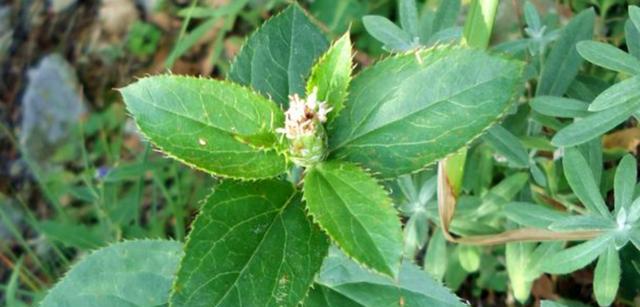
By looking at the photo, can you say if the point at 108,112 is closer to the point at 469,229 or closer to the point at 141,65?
the point at 141,65

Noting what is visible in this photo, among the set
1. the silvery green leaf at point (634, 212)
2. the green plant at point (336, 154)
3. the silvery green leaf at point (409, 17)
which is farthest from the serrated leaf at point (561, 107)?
the silvery green leaf at point (409, 17)

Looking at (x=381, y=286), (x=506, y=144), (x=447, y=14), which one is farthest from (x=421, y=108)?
(x=447, y=14)

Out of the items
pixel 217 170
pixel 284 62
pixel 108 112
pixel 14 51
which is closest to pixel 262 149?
pixel 217 170

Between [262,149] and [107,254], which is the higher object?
[262,149]

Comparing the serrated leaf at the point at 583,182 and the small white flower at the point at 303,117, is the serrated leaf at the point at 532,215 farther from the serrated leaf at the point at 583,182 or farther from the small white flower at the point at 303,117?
the small white flower at the point at 303,117

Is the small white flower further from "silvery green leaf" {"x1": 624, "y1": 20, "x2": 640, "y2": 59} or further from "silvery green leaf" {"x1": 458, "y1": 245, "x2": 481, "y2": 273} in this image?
"silvery green leaf" {"x1": 458, "y1": 245, "x2": 481, "y2": 273}

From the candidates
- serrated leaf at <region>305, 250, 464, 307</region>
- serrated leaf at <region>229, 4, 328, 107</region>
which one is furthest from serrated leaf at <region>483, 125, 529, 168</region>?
serrated leaf at <region>229, 4, 328, 107</region>

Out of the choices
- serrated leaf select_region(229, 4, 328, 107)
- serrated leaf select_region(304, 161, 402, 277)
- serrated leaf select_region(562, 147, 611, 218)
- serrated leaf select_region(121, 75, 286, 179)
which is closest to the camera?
serrated leaf select_region(304, 161, 402, 277)

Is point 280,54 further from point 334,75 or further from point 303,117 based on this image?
point 303,117
